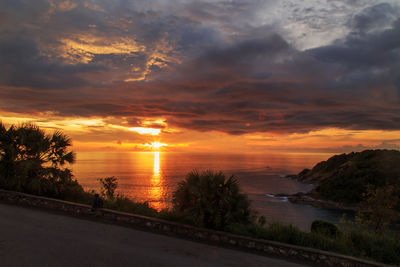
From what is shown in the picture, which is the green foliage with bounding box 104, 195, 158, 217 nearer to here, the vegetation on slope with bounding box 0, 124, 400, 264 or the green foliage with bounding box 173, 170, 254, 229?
the vegetation on slope with bounding box 0, 124, 400, 264

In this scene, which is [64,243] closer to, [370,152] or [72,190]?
[72,190]

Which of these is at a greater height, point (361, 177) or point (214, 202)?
point (214, 202)

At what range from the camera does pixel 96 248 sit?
675 cm

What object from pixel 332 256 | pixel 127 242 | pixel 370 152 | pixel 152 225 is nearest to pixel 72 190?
pixel 152 225

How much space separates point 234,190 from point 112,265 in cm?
470

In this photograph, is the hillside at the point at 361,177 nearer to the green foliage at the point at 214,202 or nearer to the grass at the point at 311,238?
the grass at the point at 311,238

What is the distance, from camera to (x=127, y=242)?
295 inches

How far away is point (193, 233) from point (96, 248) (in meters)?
3.37

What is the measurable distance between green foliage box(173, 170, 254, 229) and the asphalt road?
102 centimetres

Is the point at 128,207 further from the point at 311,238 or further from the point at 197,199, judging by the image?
the point at 311,238

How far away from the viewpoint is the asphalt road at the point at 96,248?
235 inches

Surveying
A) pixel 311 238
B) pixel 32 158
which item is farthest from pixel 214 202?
pixel 32 158

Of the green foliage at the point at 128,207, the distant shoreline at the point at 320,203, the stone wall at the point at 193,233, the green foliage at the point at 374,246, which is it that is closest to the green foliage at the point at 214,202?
the stone wall at the point at 193,233

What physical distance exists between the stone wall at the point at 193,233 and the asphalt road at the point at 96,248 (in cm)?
52
